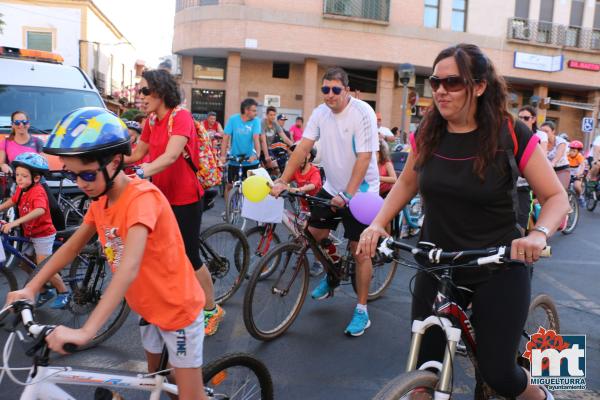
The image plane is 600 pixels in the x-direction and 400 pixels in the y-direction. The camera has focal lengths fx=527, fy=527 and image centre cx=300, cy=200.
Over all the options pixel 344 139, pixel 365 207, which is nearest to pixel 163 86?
pixel 344 139

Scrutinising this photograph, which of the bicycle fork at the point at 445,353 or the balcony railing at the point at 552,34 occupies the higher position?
the balcony railing at the point at 552,34

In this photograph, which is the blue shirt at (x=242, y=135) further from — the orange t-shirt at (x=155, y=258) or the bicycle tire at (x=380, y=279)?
the orange t-shirt at (x=155, y=258)

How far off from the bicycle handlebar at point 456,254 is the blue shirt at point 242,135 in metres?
6.50

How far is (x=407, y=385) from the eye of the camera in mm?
2037

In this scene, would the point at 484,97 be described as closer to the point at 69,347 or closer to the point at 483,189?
the point at 483,189

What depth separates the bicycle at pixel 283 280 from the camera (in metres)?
3.89

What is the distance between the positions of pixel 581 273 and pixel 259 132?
5.17 meters

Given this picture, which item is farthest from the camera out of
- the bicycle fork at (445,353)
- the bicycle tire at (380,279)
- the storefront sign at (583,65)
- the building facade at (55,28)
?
the building facade at (55,28)

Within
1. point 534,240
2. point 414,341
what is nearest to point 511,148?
point 534,240

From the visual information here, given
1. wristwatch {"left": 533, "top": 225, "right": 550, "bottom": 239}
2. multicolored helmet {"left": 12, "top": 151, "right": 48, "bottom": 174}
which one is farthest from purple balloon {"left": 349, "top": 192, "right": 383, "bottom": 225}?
multicolored helmet {"left": 12, "top": 151, "right": 48, "bottom": 174}

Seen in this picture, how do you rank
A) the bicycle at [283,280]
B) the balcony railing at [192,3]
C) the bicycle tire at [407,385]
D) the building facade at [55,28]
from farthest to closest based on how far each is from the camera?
the building facade at [55,28] → the balcony railing at [192,3] → the bicycle at [283,280] → the bicycle tire at [407,385]

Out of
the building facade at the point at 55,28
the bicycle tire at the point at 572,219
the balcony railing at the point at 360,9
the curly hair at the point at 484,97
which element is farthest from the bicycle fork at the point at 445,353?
the building facade at the point at 55,28

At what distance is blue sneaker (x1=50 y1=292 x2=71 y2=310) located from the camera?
393 cm

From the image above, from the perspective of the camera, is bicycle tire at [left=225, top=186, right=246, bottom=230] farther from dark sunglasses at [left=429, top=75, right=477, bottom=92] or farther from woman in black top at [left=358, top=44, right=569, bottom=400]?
dark sunglasses at [left=429, top=75, right=477, bottom=92]
